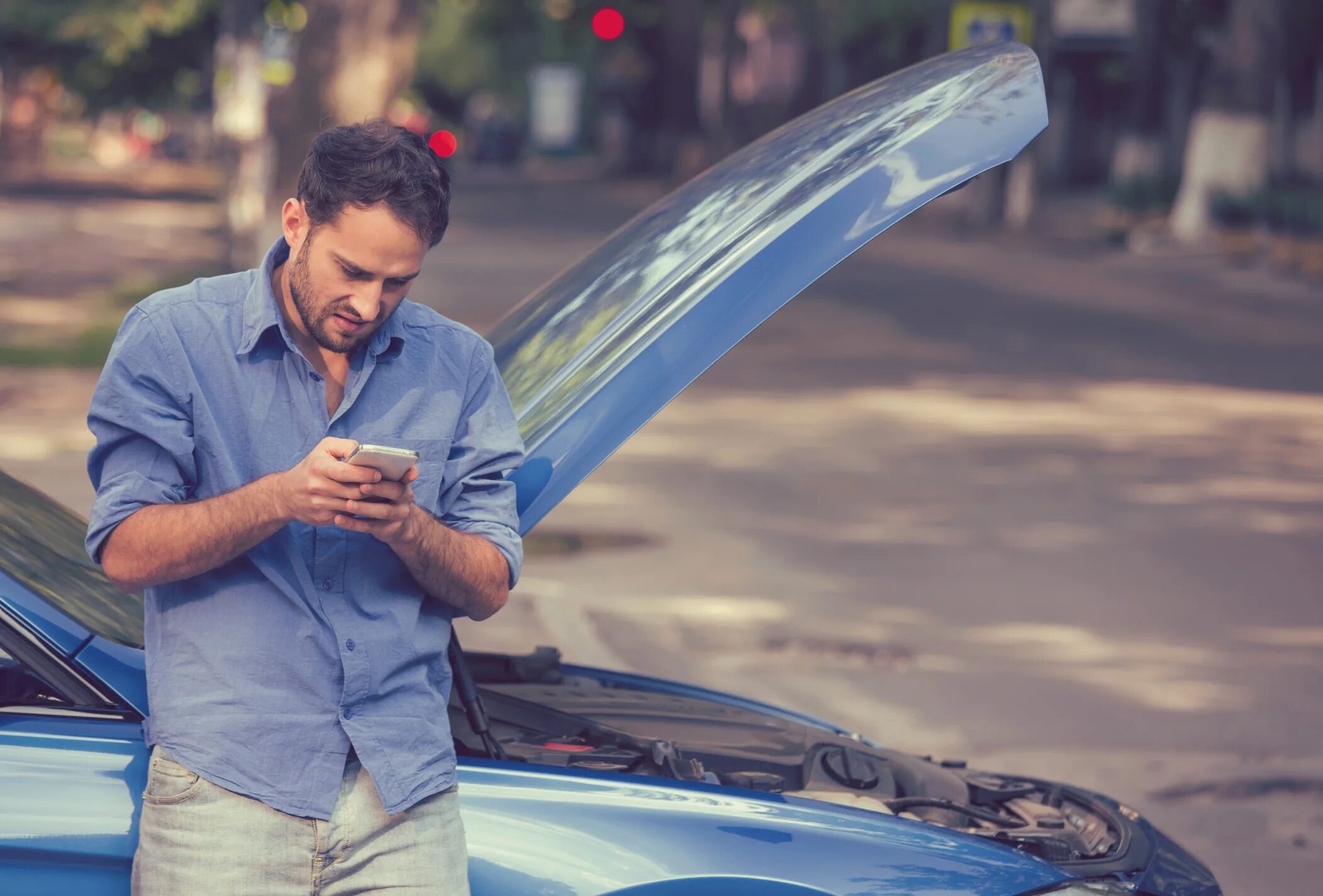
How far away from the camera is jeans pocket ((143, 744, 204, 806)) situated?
2.16m

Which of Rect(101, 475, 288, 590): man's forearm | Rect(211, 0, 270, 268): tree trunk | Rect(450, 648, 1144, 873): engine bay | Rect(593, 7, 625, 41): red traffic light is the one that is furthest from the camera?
Rect(593, 7, 625, 41): red traffic light

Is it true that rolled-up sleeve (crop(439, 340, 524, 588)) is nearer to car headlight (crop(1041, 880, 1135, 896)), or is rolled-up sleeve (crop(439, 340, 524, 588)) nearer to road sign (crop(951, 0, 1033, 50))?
car headlight (crop(1041, 880, 1135, 896))

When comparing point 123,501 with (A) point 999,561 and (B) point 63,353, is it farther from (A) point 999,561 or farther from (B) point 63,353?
(B) point 63,353

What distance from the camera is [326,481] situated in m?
1.98

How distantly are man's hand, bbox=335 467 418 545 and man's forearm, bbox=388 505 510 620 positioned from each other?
1.2 inches

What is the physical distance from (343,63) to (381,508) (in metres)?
14.6

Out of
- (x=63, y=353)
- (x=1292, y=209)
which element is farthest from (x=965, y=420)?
(x=1292, y=209)

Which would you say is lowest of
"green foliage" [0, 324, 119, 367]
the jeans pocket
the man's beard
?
the jeans pocket

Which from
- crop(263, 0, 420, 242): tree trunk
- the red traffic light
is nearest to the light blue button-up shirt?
crop(263, 0, 420, 242): tree trunk

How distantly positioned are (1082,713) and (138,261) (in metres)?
19.2

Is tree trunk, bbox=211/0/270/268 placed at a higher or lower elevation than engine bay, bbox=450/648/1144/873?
higher

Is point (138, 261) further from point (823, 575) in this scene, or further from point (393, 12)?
point (823, 575)

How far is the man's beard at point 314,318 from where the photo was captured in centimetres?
221

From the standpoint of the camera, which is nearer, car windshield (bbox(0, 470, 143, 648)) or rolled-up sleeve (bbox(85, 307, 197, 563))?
rolled-up sleeve (bbox(85, 307, 197, 563))
